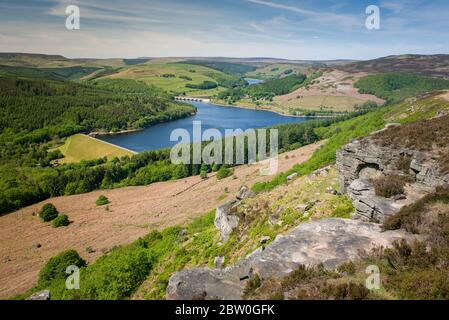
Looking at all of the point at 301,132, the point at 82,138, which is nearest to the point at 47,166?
the point at 82,138

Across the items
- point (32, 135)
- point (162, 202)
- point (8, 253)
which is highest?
point (32, 135)

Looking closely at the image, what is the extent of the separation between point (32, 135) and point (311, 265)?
15210cm

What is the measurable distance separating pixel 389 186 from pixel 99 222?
53616mm

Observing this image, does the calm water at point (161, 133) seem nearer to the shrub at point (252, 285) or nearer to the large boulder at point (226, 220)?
the large boulder at point (226, 220)

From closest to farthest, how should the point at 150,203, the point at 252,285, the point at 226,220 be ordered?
the point at 252,285 → the point at 226,220 → the point at 150,203

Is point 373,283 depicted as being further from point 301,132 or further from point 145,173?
point 301,132

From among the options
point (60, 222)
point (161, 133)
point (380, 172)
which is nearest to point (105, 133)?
point (161, 133)

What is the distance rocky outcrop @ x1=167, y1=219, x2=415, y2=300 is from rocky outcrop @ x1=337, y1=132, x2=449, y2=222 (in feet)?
6.06

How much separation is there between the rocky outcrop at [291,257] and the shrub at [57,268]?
3170 cm

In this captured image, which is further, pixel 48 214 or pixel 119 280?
pixel 48 214

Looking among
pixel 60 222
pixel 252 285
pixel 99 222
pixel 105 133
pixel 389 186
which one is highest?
pixel 389 186

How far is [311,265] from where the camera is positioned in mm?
12977

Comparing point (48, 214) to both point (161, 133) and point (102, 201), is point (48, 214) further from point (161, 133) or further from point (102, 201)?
point (161, 133)

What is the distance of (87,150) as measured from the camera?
13088 cm
